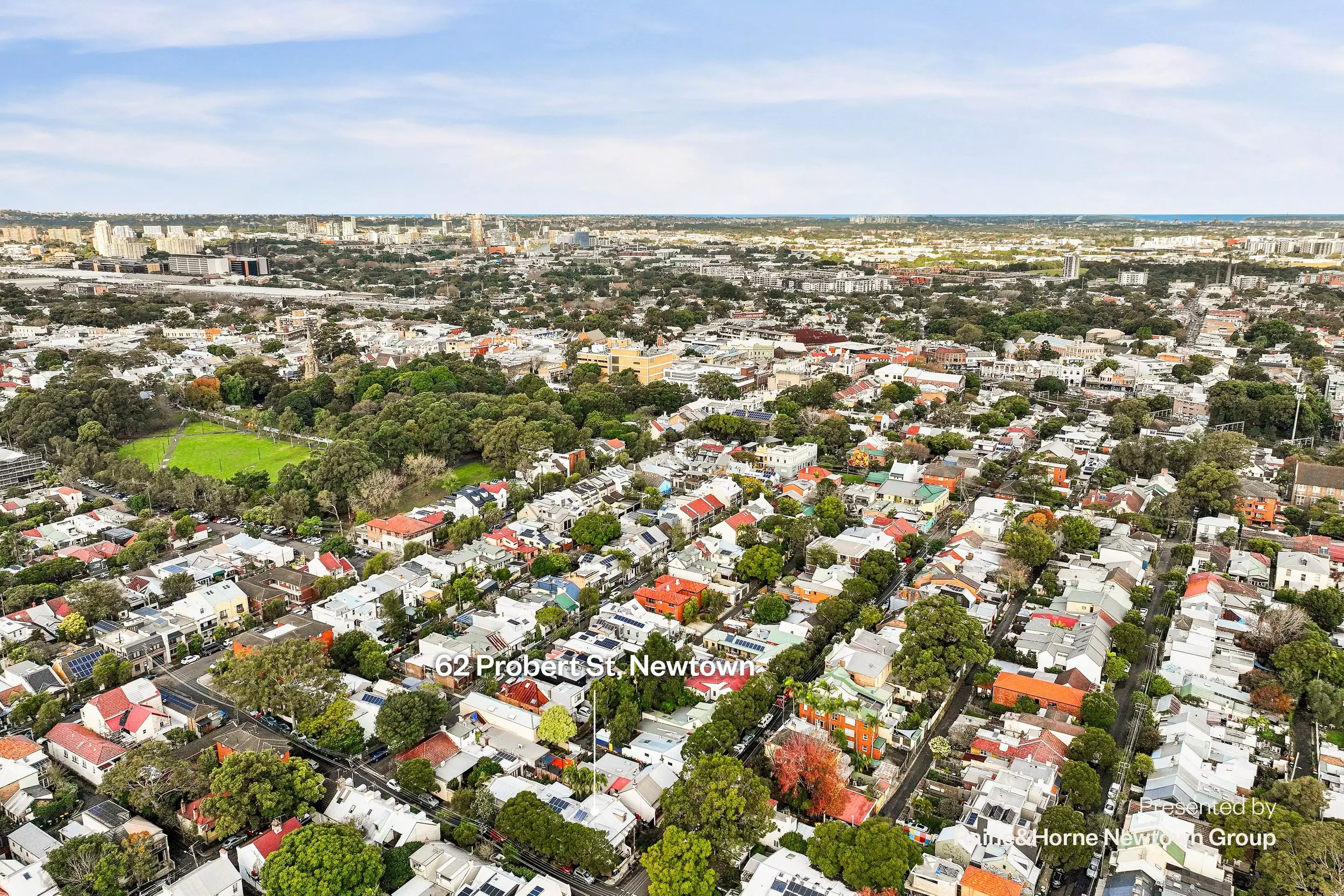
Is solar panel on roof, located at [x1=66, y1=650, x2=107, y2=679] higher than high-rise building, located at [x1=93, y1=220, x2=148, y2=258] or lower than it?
lower

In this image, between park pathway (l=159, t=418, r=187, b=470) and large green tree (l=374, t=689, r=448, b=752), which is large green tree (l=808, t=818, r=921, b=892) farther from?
park pathway (l=159, t=418, r=187, b=470)

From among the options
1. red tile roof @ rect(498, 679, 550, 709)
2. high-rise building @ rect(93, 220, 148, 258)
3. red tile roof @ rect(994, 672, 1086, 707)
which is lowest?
red tile roof @ rect(498, 679, 550, 709)

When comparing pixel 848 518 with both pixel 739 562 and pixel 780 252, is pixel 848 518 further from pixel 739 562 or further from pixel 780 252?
pixel 780 252

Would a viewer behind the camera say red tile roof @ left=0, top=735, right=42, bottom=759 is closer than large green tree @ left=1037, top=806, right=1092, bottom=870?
No

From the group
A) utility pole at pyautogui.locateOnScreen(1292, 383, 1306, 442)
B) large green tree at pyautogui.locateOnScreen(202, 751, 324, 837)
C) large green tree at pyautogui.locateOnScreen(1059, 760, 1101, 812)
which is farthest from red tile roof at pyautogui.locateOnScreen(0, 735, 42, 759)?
utility pole at pyautogui.locateOnScreen(1292, 383, 1306, 442)

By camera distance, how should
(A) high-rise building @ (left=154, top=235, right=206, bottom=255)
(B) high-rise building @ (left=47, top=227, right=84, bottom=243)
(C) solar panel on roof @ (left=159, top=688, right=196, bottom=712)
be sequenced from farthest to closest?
(B) high-rise building @ (left=47, top=227, right=84, bottom=243) < (A) high-rise building @ (left=154, top=235, right=206, bottom=255) < (C) solar panel on roof @ (left=159, top=688, right=196, bottom=712)

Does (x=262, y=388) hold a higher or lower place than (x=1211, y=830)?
higher

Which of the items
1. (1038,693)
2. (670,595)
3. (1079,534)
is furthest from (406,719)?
(1079,534)

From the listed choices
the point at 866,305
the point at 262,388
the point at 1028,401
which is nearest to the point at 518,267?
the point at 866,305

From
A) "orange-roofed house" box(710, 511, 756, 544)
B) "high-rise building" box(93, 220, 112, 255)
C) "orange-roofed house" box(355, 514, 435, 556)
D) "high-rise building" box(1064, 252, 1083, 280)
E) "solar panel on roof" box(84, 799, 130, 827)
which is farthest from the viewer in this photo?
"high-rise building" box(93, 220, 112, 255)
